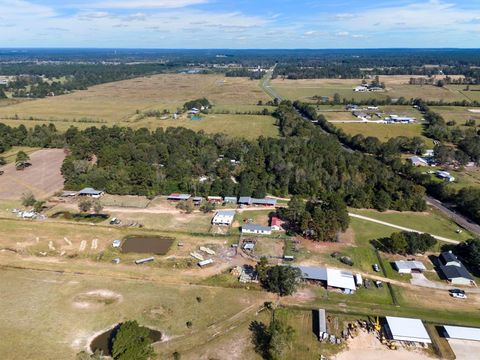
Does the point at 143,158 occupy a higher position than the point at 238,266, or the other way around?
the point at 143,158

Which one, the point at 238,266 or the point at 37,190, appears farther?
the point at 37,190

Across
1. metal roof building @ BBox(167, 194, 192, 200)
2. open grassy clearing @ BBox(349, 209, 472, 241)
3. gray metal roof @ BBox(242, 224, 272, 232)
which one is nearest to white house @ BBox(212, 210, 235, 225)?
gray metal roof @ BBox(242, 224, 272, 232)

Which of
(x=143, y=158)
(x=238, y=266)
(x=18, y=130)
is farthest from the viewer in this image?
(x=18, y=130)

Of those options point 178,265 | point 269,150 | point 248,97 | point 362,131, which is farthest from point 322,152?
point 248,97

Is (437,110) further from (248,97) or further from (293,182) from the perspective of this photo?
(293,182)

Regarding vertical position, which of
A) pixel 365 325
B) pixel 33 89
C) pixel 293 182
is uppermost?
pixel 33 89

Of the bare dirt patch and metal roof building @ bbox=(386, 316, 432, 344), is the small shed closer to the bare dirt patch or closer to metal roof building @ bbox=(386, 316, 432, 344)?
the bare dirt patch

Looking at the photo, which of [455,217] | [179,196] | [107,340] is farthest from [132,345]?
[455,217]

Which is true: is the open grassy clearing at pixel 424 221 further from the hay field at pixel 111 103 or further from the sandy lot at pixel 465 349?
the hay field at pixel 111 103
